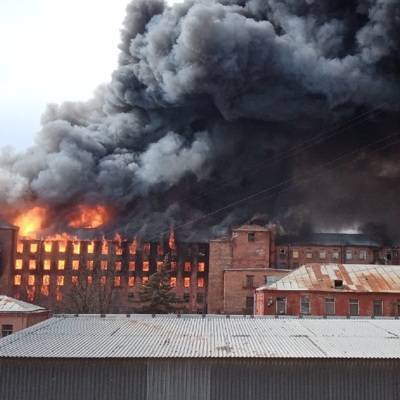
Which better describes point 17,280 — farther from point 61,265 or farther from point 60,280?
point 61,265

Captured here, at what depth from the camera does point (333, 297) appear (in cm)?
4094

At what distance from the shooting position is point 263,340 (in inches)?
856

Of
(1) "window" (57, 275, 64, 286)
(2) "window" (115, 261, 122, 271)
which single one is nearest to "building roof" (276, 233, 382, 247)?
(2) "window" (115, 261, 122, 271)

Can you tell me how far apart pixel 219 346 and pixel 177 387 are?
6.76 ft

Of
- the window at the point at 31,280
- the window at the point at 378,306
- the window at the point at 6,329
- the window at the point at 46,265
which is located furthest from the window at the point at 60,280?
the window at the point at 378,306

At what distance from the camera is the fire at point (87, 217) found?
7462cm

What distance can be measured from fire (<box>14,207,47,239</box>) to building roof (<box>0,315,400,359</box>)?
50222 millimetres

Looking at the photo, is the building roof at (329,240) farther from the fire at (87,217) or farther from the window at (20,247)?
the window at (20,247)

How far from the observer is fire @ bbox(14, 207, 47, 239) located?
73688mm

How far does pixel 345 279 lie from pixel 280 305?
501cm

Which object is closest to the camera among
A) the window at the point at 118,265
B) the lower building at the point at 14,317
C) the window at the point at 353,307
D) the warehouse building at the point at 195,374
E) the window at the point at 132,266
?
the warehouse building at the point at 195,374

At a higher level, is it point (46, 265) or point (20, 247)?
point (20, 247)

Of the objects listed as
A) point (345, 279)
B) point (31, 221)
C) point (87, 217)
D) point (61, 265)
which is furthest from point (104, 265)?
point (345, 279)

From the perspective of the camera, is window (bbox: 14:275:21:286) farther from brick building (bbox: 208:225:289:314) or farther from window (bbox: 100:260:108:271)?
brick building (bbox: 208:225:289:314)
